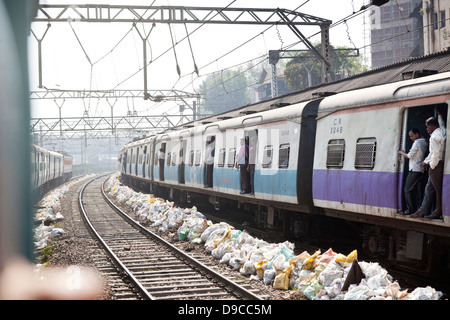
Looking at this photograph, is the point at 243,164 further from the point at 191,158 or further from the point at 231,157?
the point at 191,158

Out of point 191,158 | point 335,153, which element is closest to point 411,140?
point 335,153

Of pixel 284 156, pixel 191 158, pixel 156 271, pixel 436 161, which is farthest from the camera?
pixel 191 158

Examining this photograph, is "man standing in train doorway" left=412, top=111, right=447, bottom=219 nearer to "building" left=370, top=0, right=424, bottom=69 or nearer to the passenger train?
the passenger train

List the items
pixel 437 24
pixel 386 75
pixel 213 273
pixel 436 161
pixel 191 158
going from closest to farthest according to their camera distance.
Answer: pixel 436 161 < pixel 213 273 < pixel 386 75 < pixel 191 158 < pixel 437 24

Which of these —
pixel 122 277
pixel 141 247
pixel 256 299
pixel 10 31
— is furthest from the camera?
pixel 141 247

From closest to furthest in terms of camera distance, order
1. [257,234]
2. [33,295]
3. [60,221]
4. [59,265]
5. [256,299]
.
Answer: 1. [33,295]
2. [256,299]
3. [59,265]
4. [257,234]
5. [60,221]

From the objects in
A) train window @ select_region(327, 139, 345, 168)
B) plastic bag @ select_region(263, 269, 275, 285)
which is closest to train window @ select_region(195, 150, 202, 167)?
train window @ select_region(327, 139, 345, 168)

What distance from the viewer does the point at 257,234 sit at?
15.8 meters

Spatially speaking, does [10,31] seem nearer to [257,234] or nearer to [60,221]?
[257,234]

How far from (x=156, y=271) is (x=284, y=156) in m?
4.13

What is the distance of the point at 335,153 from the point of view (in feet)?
37.4

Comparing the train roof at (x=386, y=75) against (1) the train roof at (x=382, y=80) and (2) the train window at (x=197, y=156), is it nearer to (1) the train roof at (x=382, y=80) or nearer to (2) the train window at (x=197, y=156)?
(1) the train roof at (x=382, y=80)
